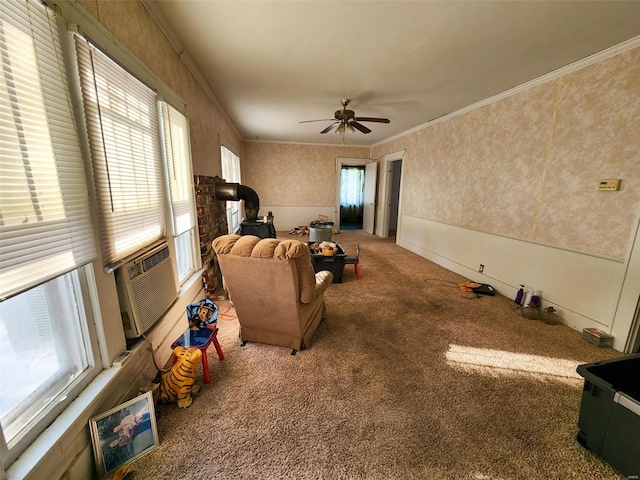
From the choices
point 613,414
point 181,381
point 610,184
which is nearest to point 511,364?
point 613,414

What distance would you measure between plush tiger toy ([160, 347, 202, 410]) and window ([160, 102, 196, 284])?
104cm

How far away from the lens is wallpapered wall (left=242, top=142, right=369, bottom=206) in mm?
6820

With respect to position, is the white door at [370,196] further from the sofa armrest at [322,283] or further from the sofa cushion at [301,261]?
the sofa cushion at [301,261]

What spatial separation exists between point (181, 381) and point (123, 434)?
1.10 feet

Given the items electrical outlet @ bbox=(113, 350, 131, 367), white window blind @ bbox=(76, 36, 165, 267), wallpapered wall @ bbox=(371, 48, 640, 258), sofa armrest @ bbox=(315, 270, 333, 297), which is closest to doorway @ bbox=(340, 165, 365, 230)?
wallpapered wall @ bbox=(371, 48, 640, 258)

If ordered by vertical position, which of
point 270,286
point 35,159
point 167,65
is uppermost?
point 167,65

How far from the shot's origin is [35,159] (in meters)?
0.89

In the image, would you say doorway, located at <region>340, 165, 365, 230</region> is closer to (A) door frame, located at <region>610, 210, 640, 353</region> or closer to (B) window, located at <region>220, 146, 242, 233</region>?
(B) window, located at <region>220, 146, 242, 233</region>

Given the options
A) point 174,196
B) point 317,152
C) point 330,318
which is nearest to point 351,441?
point 330,318

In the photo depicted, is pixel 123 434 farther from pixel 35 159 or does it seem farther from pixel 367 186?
pixel 367 186

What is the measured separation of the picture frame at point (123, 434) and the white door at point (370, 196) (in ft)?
20.9

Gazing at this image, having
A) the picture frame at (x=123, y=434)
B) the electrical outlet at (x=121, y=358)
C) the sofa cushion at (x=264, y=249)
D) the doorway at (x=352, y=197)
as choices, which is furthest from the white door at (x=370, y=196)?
the picture frame at (x=123, y=434)

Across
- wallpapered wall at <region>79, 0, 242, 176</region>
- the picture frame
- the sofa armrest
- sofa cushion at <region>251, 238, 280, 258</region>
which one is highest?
wallpapered wall at <region>79, 0, 242, 176</region>

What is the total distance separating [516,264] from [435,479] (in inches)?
109
